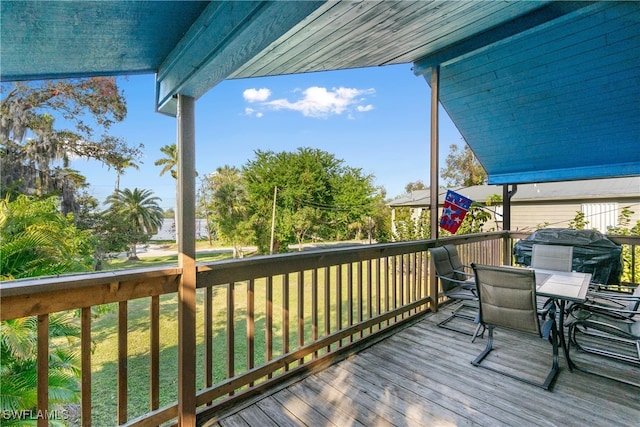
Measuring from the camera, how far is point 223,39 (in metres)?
1.32

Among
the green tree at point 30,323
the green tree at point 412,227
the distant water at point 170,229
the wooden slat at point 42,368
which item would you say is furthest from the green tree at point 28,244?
the green tree at point 412,227

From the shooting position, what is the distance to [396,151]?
22.0 metres

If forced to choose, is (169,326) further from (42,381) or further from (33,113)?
(42,381)

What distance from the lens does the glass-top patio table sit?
7.66 feet

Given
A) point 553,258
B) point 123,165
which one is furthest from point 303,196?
point 553,258

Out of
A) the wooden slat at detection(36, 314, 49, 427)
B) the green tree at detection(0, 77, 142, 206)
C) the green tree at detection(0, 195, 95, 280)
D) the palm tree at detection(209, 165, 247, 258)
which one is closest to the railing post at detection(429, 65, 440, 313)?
the wooden slat at detection(36, 314, 49, 427)

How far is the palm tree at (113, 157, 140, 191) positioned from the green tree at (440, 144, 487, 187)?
21.4 metres

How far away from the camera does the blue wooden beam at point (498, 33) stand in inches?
107

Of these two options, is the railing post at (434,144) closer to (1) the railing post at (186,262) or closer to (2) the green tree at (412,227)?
(1) the railing post at (186,262)

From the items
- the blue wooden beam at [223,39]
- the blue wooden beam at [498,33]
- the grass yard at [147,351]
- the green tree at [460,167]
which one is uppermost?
the green tree at [460,167]

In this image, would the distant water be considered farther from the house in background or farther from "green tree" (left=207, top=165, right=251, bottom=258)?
"green tree" (left=207, top=165, right=251, bottom=258)

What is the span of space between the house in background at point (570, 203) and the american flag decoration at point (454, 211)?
164 inches

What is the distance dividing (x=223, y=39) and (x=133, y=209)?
594cm

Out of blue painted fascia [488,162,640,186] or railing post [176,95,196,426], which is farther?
blue painted fascia [488,162,640,186]
